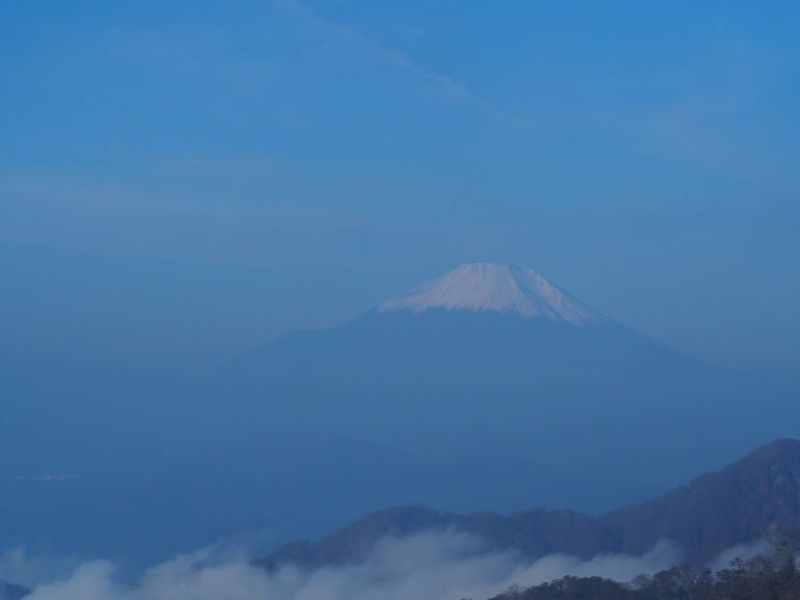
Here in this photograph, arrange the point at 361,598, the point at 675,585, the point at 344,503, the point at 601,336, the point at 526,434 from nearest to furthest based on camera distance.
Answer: the point at 675,585 → the point at 361,598 → the point at 344,503 → the point at 526,434 → the point at 601,336

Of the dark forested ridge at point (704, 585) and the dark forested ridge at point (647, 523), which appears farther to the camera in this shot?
the dark forested ridge at point (647, 523)

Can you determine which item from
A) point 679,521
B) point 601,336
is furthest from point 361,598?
point 601,336

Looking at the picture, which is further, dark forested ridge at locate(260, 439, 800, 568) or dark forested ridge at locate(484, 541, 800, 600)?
dark forested ridge at locate(260, 439, 800, 568)

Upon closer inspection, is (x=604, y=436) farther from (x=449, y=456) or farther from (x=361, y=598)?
(x=361, y=598)

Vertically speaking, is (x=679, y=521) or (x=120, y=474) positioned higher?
(x=120, y=474)

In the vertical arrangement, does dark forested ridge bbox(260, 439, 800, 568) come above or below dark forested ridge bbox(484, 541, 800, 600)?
above

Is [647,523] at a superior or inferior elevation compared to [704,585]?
superior

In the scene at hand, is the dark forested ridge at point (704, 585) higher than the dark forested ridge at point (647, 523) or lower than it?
lower

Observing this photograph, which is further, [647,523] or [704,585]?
[647,523]
